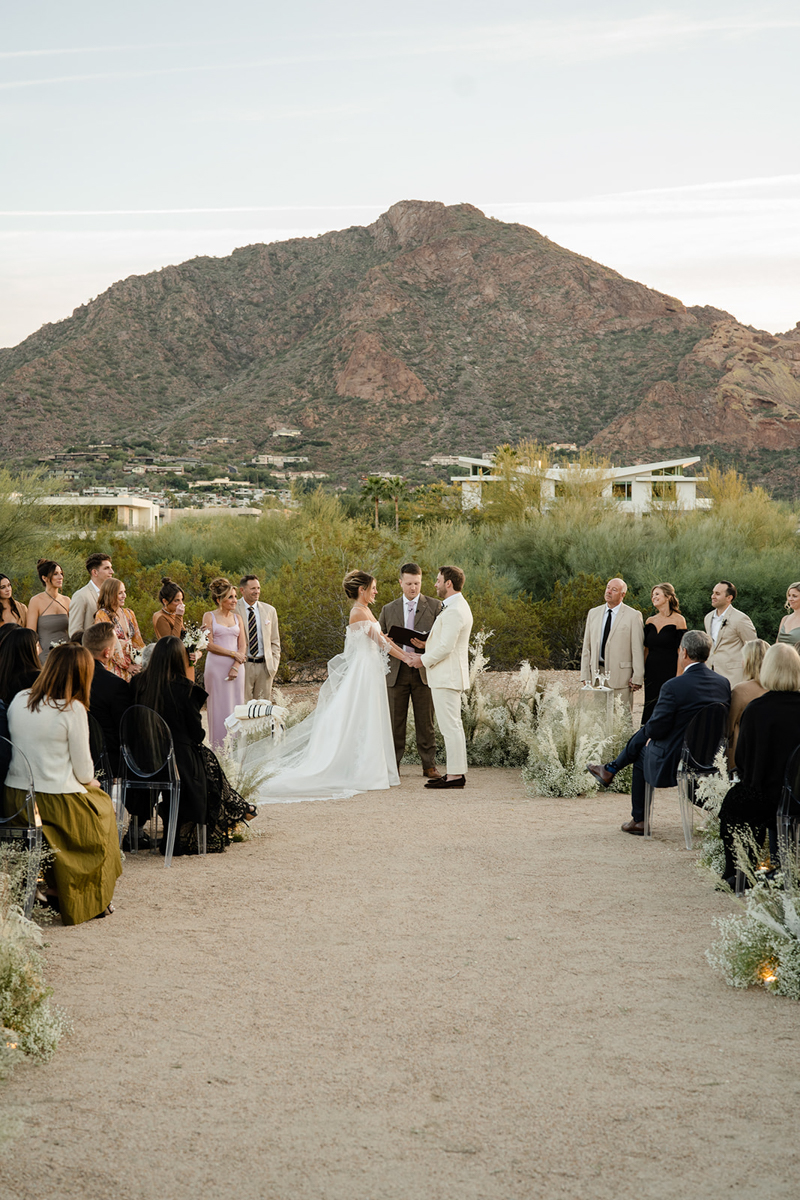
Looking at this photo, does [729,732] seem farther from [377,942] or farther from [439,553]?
[439,553]

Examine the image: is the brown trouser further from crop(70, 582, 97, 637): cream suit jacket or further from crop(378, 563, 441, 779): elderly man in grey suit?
crop(70, 582, 97, 637): cream suit jacket

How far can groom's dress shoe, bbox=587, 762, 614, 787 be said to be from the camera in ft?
28.1

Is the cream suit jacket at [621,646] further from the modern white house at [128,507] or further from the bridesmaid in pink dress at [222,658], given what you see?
the modern white house at [128,507]

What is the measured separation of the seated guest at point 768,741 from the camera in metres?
5.52

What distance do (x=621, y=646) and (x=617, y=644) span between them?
4 centimetres

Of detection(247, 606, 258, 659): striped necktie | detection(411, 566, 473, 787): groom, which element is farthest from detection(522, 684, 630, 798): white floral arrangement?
detection(247, 606, 258, 659): striped necktie

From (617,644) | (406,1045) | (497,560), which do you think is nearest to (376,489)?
(497,560)

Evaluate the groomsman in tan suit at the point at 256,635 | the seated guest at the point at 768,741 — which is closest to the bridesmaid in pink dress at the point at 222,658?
the groomsman in tan suit at the point at 256,635

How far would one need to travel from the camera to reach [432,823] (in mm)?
7984

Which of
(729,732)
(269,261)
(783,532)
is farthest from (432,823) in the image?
(269,261)

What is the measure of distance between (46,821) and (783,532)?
2461 cm

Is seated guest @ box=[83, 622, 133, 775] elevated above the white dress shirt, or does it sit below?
below

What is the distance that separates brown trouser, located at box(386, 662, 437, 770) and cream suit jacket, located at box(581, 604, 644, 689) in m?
1.58

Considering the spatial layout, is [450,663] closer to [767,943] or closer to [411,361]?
[767,943]
